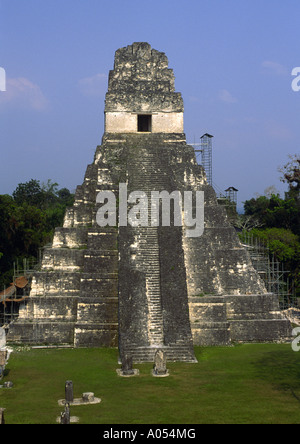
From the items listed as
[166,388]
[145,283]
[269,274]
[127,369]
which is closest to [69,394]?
[166,388]

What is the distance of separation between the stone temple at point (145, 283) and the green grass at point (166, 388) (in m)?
0.64

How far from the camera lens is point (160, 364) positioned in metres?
12.9

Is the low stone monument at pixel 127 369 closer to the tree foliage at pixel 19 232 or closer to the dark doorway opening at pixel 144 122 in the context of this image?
the dark doorway opening at pixel 144 122

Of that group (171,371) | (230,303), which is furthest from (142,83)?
(171,371)

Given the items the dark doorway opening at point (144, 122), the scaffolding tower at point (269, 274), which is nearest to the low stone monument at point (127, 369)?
the scaffolding tower at point (269, 274)

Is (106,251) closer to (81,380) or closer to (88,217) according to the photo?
(88,217)

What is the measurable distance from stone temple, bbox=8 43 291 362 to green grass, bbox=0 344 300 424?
642 mm

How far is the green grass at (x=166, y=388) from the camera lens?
390 inches

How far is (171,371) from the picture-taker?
516 inches

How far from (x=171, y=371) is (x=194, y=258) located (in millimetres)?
4514

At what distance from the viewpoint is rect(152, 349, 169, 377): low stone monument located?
42.0ft

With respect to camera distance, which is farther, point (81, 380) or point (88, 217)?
point (88, 217)
